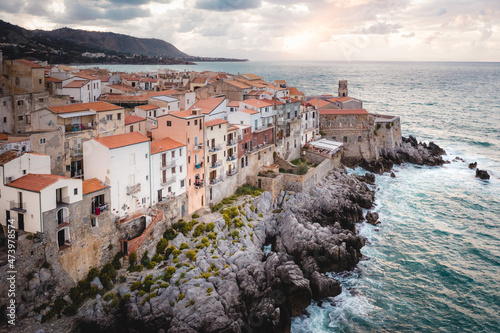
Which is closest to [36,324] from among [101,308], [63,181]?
[101,308]

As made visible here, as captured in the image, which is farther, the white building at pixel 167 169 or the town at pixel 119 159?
the white building at pixel 167 169

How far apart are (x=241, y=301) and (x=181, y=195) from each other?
1203cm

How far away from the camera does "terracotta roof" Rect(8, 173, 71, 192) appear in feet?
89.5

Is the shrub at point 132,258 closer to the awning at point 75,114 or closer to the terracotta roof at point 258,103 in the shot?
the awning at point 75,114

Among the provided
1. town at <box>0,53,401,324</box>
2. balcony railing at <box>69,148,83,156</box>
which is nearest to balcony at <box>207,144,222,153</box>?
town at <box>0,53,401,324</box>

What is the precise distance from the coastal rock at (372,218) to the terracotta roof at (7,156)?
34.4m

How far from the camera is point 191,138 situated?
3953 centimetres

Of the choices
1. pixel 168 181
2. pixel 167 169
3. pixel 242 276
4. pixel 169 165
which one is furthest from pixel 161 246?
pixel 242 276

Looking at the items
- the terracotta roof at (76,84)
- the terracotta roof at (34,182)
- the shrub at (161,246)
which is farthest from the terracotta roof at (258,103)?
the terracotta roof at (34,182)

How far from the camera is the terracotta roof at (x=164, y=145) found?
3568 cm

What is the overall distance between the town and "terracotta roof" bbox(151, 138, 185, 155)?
0.32ft

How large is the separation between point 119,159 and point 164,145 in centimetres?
535

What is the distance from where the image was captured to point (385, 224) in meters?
46.7

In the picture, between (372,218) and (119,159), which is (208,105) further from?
(372,218)
